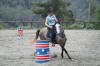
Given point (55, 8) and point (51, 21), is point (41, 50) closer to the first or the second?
point (51, 21)

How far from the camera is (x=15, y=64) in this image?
24.7ft

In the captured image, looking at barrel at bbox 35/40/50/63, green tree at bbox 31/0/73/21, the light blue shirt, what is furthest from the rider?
green tree at bbox 31/0/73/21

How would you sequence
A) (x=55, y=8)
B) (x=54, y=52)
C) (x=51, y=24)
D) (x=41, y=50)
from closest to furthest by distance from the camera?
1. (x=41, y=50)
2. (x=51, y=24)
3. (x=54, y=52)
4. (x=55, y=8)

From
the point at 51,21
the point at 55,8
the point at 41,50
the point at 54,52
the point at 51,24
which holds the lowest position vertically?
the point at 54,52

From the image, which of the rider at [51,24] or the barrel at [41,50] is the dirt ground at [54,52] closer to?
the barrel at [41,50]

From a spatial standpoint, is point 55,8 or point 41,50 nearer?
point 41,50

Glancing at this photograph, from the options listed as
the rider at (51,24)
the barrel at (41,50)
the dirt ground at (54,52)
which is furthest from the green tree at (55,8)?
the barrel at (41,50)

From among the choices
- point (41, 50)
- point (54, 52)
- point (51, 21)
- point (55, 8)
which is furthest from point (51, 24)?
point (55, 8)

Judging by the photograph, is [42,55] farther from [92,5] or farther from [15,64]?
[92,5]

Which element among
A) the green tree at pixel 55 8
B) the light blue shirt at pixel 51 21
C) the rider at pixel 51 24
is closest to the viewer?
the rider at pixel 51 24

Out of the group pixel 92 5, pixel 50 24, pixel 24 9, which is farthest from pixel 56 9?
pixel 50 24

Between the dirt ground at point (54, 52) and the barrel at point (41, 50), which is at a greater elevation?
the barrel at point (41, 50)

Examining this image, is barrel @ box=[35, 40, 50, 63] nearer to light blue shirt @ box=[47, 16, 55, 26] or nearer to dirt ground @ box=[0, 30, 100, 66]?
dirt ground @ box=[0, 30, 100, 66]

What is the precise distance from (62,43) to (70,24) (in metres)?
31.8
